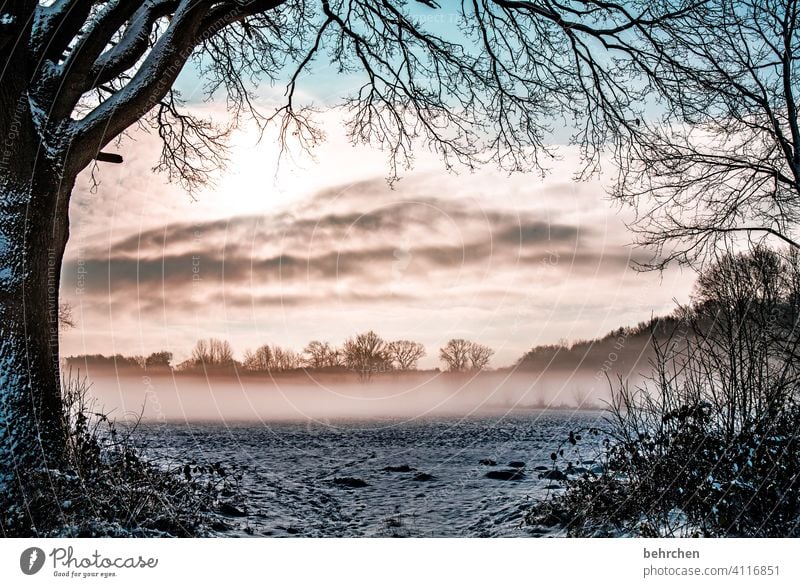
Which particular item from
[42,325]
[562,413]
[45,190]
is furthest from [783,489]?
[45,190]

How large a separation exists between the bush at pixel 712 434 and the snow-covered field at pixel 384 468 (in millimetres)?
473

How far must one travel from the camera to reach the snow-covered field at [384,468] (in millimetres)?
5184

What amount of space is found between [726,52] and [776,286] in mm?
2595

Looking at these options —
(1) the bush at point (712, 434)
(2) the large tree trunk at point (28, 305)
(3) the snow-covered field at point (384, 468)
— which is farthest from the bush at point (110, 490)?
(1) the bush at point (712, 434)

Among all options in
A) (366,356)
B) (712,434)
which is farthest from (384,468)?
(712,434)

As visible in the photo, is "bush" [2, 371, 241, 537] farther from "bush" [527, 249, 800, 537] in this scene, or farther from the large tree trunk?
"bush" [527, 249, 800, 537]

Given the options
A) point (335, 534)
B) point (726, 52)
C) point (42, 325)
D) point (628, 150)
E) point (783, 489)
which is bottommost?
point (335, 534)

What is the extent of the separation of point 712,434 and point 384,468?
10.9ft

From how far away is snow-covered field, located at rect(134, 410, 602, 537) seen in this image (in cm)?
518

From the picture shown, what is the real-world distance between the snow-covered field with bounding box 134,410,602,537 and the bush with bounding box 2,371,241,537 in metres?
0.32

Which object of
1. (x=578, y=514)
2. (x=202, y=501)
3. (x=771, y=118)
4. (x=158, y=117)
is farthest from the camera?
(x=158, y=117)

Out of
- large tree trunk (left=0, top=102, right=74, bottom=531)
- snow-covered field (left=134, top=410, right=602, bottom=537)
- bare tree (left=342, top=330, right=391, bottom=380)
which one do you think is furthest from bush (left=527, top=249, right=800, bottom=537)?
large tree trunk (left=0, top=102, right=74, bottom=531)

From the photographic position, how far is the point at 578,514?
4.95m
